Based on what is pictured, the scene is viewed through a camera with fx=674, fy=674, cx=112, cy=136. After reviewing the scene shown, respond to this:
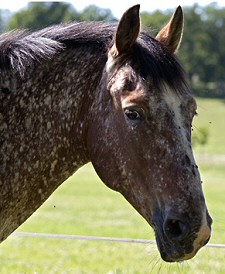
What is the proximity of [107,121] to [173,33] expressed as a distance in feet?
2.28

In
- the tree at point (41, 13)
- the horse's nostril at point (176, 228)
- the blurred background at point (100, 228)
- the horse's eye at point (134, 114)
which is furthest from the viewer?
the tree at point (41, 13)

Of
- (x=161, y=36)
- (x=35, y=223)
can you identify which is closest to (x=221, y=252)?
(x=161, y=36)

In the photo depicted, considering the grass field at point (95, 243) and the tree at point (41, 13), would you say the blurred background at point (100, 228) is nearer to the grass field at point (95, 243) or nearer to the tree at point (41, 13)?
the grass field at point (95, 243)

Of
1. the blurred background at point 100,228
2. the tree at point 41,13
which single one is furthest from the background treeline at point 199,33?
the blurred background at point 100,228

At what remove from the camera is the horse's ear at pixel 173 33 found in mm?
3928

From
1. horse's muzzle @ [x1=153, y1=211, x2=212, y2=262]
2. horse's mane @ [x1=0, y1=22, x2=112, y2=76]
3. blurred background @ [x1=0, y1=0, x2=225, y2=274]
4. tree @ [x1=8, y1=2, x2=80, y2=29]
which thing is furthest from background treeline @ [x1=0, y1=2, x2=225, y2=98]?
horse's muzzle @ [x1=153, y1=211, x2=212, y2=262]

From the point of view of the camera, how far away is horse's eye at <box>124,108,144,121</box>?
3.53m

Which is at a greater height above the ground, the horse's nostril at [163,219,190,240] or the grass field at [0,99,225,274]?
the horse's nostril at [163,219,190,240]

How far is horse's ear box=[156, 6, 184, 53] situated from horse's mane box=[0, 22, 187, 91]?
174 millimetres

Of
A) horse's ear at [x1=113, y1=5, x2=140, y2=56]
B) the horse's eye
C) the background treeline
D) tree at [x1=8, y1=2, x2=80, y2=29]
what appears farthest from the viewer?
the background treeline

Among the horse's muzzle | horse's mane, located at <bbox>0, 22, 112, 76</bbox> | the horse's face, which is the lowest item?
the horse's muzzle

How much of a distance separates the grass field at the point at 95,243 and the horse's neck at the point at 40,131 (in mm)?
726

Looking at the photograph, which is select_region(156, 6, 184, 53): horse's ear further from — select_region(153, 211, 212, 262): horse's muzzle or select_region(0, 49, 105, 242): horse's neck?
select_region(153, 211, 212, 262): horse's muzzle

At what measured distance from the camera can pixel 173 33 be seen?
13.0ft
